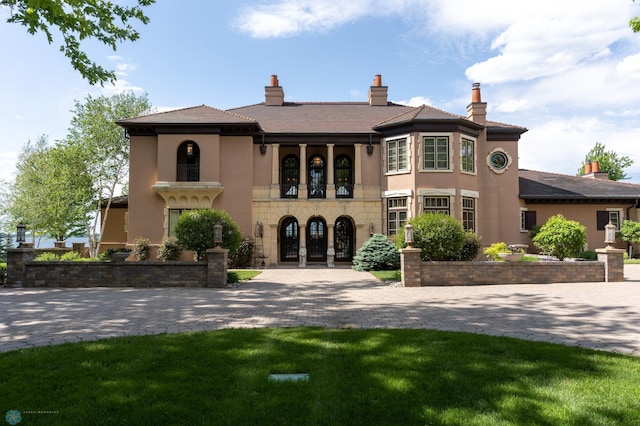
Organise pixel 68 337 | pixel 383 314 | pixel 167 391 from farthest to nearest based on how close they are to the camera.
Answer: pixel 383 314 < pixel 68 337 < pixel 167 391

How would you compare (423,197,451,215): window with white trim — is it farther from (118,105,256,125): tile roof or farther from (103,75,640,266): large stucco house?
(118,105,256,125): tile roof

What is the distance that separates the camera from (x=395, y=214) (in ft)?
70.2

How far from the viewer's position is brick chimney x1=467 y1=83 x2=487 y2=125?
22688 mm

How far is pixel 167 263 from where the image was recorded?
513 inches

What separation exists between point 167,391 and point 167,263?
9.76 meters

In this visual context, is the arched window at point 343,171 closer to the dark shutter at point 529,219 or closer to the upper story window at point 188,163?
the upper story window at point 188,163

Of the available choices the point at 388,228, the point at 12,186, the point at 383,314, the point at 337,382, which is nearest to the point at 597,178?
the point at 388,228

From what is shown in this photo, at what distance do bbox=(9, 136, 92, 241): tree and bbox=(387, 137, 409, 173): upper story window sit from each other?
2171 cm

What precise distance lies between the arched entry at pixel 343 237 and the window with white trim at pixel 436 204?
4887 mm

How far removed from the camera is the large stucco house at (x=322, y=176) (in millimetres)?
20859

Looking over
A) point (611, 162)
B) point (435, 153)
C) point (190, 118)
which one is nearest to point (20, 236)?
point (190, 118)

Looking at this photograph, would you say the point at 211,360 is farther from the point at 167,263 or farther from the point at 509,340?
the point at 167,263

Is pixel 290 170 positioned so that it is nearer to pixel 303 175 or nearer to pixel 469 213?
pixel 303 175

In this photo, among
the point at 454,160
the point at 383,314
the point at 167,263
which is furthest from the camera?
the point at 454,160
